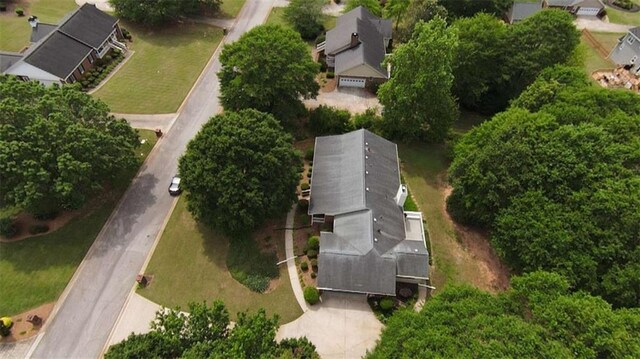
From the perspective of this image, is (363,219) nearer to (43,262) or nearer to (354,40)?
(43,262)

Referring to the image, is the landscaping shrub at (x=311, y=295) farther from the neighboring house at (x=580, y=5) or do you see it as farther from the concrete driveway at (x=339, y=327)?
the neighboring house at (x=580, y=5)

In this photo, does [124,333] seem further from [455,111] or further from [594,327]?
[455,111]

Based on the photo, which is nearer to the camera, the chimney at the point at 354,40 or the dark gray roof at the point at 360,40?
the dark gray roof at the point at 360,40

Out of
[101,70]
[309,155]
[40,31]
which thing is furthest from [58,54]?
[309,155]

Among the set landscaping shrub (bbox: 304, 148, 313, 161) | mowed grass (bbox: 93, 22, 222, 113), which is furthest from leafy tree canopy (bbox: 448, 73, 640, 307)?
mowed grass (bbox: 93, 22, 222, 113)

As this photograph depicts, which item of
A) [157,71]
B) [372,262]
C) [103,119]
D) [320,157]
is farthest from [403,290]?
[157,71]

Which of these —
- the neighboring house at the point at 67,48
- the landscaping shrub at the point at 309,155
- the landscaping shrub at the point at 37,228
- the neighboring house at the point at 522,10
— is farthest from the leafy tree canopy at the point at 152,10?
the neighboring house at the point at 522,10
